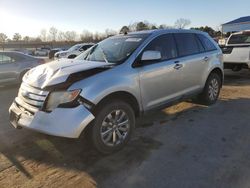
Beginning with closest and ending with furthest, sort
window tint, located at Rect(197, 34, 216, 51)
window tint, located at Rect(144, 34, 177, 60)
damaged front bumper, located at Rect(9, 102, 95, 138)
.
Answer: damaged front bumper, located at Rect(9, 102, 95, 138), window tint, located at Rect(144, 34, 177, 60), window tint, located at Rect(197, 34, 216, 51)

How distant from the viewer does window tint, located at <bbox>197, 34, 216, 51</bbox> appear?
20.1 ft

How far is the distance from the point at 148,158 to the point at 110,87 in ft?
3.74

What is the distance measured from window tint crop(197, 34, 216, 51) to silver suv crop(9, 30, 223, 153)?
1.55 ft

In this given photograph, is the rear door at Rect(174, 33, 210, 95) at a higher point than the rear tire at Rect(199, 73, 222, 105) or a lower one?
higher

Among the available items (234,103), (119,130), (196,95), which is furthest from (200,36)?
(119,130)

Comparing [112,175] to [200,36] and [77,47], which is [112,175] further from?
[77,47]

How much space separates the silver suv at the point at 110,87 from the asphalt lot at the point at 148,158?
406mm

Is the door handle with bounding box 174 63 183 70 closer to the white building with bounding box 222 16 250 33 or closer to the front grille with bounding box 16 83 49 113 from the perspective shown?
the front grille with bounding box 16 83 49 113

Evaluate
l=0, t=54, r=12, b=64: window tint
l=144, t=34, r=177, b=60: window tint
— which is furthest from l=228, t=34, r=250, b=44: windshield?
l=0, t=54, r=12, b=64: window tint

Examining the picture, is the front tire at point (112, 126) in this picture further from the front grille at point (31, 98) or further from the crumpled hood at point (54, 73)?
the front grille at point (31, 98)

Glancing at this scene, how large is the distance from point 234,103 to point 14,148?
5059 mm

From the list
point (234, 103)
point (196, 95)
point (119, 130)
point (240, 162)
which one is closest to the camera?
point (240, 162)

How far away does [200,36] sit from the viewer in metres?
6.12

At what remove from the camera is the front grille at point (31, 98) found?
3.72 metres
